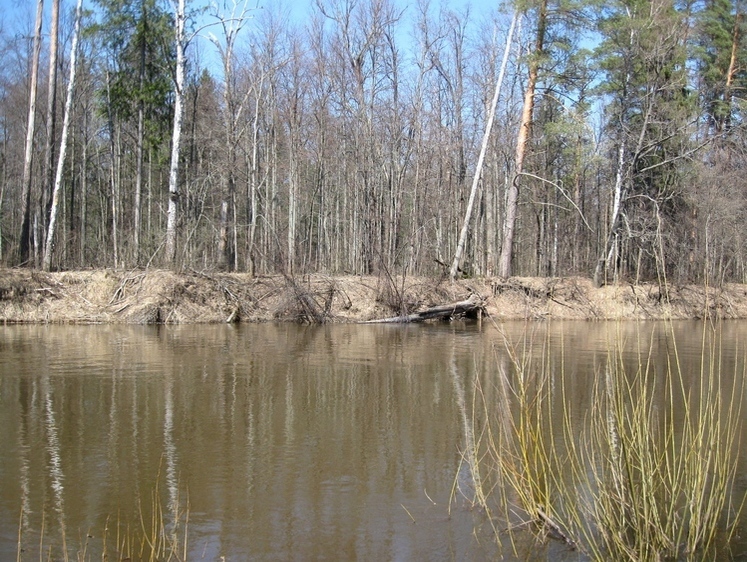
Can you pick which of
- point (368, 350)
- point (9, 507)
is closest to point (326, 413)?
point (9, 507)

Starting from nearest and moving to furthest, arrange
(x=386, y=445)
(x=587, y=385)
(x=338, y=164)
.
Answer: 1. (x=386, y=445)
2. (x=587, y=385)
3. (x=338, y=164)

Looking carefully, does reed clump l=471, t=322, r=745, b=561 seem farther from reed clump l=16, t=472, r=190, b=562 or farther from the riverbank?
the riverbank

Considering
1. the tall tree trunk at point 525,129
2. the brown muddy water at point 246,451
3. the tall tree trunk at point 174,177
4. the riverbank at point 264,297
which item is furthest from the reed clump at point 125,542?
the tall tree trunk at point 525,129

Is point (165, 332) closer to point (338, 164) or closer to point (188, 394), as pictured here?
point (188, 394)

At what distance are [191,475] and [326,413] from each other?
291cm

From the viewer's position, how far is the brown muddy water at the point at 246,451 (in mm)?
5336

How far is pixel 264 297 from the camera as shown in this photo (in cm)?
2280

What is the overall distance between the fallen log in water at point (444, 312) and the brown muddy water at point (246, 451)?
7.21 m

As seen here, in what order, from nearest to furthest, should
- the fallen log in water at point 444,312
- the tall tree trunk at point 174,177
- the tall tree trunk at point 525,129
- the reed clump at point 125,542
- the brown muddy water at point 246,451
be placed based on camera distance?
the reed clump at point 125,542 → the brown muddy water at point 246,451 → the tall tree trunk at point 174,177 → the fallen log in water at point 444,312 → the tall tree trunk at point 525,129

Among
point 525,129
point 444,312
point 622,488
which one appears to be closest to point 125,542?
point 622,488

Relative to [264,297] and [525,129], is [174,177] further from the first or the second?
[525,129]

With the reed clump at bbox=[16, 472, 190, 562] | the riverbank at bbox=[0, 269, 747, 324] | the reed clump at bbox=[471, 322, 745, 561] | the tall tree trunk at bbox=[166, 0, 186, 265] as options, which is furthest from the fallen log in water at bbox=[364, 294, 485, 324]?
the reed clump at bbox=[16, 472, 190, 562]

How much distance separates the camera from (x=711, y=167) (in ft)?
107

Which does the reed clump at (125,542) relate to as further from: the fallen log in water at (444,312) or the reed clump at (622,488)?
the fallen log in water at (444,312)
